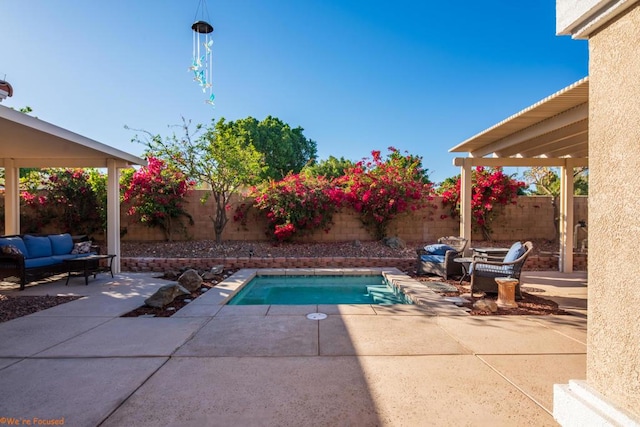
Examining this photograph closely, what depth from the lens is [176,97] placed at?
1038cm

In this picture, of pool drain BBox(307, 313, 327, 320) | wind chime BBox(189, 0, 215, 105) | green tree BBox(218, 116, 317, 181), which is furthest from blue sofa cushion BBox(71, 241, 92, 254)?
green tree BBox(218, 116, 317, 181)

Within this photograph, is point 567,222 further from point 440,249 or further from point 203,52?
point 203,52

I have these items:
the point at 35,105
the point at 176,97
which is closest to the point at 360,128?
the point at 176,97

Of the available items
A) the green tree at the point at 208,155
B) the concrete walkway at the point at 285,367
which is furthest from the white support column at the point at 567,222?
the green tree at the point at 208,155

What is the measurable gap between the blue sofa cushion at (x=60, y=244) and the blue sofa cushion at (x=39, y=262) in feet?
2.39

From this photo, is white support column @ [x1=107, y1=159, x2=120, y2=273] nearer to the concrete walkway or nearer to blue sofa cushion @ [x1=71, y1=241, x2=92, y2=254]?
blue sofa cushion @ [x1=71, y1=241, x2=92, y2=254]

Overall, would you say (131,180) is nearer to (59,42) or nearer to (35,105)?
(59,42)

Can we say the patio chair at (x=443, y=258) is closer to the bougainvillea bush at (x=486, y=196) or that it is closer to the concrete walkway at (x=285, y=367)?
the concrete walkway at (x=285, y=367)

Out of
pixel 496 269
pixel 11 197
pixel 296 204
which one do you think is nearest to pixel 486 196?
pixel 496 269

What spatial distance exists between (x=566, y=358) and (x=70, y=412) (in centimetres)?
434

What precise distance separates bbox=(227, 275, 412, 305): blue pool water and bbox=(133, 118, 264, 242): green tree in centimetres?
334

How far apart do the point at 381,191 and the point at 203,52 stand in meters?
6.26

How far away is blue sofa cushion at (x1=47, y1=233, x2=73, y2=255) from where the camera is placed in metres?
7.78

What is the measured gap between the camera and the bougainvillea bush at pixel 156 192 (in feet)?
33.6
